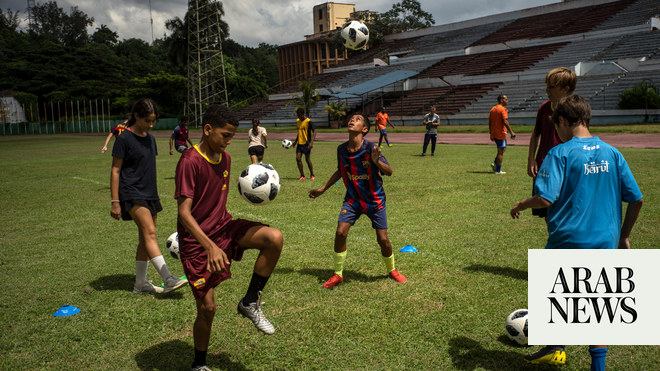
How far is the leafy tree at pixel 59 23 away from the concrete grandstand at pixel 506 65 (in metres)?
67.4

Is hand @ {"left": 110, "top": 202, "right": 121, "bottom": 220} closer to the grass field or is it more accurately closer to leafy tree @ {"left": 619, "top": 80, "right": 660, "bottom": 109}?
the grass field

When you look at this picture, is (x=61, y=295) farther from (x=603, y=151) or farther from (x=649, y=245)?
(x=649, y=245)

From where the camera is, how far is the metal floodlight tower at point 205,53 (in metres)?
57.4

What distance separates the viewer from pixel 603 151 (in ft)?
9.99

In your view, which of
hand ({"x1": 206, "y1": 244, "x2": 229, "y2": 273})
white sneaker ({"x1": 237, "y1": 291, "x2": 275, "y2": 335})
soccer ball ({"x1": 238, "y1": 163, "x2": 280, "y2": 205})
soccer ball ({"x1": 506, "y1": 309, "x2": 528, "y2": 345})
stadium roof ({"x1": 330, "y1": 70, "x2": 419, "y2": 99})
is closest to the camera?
hand ({"x1": 206, "y1": 244, "x2": 229, "y2": 273})

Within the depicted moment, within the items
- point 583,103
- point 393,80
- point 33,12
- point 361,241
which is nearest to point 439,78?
point 393,80

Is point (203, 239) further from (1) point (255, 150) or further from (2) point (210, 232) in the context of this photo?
(1) point (255, 150)

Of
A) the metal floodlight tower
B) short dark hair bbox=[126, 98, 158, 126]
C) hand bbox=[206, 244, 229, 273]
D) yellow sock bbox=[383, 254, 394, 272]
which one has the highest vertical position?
the metal floodlight tower

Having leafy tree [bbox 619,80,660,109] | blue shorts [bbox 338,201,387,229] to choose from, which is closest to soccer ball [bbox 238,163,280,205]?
blue shorts [bbox 338,201,387,229]

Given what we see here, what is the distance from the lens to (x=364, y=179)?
543 cm

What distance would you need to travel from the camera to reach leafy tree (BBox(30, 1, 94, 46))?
108m

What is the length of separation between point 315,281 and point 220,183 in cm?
225

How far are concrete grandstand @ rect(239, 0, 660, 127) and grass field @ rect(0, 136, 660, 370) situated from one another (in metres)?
28.0

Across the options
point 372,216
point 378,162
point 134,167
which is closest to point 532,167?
point 378,162
